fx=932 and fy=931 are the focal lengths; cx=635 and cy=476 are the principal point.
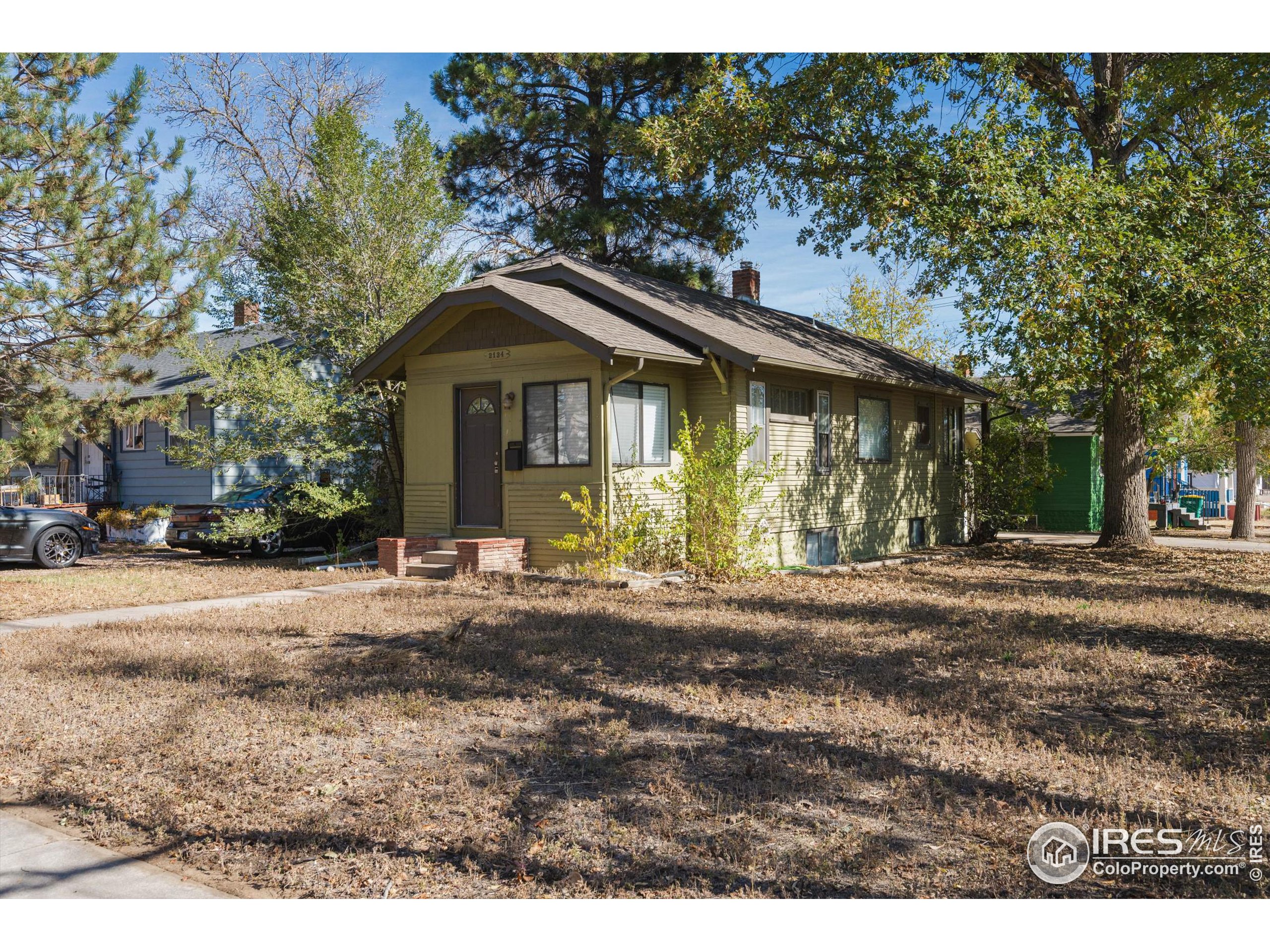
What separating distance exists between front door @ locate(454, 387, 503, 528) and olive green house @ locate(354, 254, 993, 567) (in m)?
0.02

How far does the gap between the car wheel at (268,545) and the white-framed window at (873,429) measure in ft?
36.0

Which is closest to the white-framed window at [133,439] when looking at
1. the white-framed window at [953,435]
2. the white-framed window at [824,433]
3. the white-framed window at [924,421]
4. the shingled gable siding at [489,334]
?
the shingled gable siding at [489,334]

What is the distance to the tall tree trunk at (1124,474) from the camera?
62.4 ft

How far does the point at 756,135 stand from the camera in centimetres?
1775

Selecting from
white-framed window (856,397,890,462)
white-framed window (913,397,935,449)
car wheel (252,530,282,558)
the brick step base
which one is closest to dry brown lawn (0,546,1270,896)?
the brick step base

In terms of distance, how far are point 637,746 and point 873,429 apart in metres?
14.0

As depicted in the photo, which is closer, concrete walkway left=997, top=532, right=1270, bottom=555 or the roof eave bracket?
the roof eave bracket

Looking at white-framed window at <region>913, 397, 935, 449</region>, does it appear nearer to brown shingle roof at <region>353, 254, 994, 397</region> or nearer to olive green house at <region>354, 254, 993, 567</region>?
brown shingle roof at <region>353, 254, 994, 397</region>

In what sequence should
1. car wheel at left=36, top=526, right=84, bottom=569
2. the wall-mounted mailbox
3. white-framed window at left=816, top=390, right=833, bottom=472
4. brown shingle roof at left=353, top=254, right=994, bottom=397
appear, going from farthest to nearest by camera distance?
1. white-framed window at left=816, top=390, right=833, bottom=472
2. car wheel at left=36, top=526, right=84, bottom=569
3. the wall-mounted mailbox
4. brown shingle roof at left=353, top=254, right=994, bottom=397

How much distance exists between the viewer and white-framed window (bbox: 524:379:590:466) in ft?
44.2

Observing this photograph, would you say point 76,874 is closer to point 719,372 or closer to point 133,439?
point 719,372

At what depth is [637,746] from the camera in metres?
5.47

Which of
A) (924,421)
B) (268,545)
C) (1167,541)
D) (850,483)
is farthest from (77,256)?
(1167,541)

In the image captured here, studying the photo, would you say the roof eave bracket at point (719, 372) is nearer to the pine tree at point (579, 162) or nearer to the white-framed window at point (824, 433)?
the white-framed window at point (824, 433)
